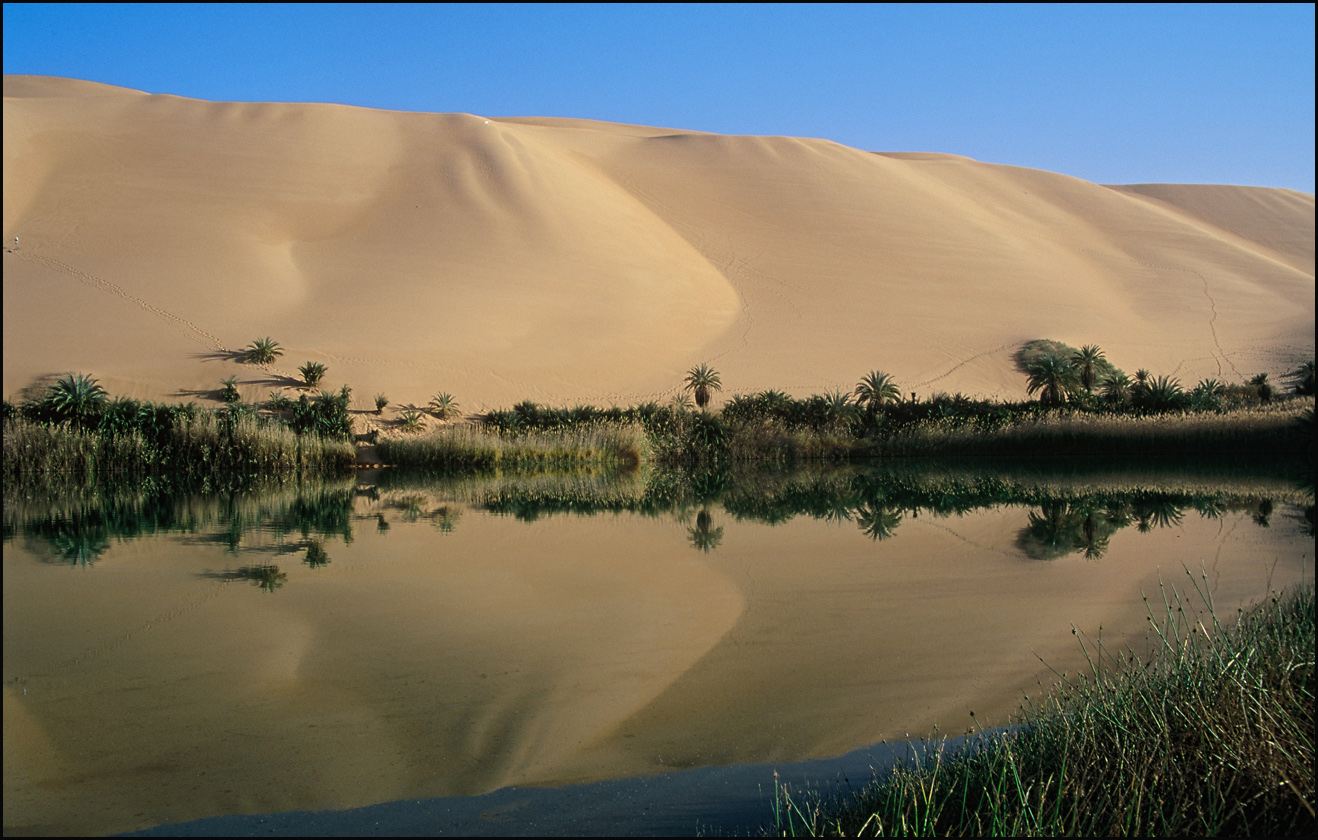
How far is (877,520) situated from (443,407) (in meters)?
19.2

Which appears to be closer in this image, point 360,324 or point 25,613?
point 25,613

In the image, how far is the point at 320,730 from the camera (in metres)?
4.05

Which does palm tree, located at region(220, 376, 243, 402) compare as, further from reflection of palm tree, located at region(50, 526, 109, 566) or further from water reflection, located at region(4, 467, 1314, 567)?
reflection of palm tree, located at region(50, 526, 109, 566)

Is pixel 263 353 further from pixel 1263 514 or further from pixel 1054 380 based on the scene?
pixel 1263 514

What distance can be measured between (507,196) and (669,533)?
3679 centimetres

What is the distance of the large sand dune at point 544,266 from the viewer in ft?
108

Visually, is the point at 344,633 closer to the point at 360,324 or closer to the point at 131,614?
the point at 131,614

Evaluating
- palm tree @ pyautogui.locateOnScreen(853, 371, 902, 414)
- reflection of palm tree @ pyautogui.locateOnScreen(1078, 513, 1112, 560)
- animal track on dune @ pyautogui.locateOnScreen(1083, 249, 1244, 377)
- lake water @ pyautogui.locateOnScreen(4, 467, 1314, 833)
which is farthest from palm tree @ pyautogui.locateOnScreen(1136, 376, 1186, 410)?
animal track on dune @ pyautogui.locateOnScreen(1083, 249, 1244, 377)

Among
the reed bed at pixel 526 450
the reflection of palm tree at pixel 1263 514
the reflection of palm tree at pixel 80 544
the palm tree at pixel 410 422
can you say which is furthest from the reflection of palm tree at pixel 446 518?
the palm tree at pixel 410 422

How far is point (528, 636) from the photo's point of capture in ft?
18.8

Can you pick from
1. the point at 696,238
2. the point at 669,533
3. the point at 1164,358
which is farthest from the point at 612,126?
the point at 669,533

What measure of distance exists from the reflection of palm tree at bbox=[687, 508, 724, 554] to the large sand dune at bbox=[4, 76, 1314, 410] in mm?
19374

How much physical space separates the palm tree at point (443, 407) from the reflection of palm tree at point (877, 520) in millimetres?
17839

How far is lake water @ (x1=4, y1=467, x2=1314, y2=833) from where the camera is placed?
12.2 ft
